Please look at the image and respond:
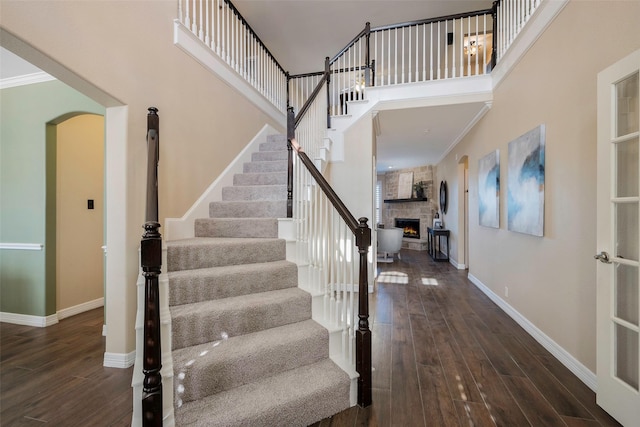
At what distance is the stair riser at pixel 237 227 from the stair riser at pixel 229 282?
0.45 meters

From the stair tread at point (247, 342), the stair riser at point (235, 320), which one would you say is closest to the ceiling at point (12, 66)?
the stair riser at point (235, 320)

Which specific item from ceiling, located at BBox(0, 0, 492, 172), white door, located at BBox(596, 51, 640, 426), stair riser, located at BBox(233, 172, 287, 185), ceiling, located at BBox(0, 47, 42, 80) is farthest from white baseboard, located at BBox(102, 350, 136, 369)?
ceiling, located at BBox(0, 0, 492, 172)

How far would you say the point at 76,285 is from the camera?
129 inches

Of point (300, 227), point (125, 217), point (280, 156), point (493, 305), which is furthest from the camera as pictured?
point (280, 156)

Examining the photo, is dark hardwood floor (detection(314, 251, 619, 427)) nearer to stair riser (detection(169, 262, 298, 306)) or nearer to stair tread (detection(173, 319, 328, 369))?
stair tread (detection(173, 319, 328, 369))

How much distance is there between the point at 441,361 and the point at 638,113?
6.64ft

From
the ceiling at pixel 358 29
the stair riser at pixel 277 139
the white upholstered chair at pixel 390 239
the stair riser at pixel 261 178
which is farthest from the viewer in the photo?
the white upholstered chair at pixel 390 239

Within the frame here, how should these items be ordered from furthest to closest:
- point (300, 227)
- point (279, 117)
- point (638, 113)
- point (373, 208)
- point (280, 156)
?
point (279, 117) → point (373, 208) → point (280, 156) → point (300, 227) → point (638, 113)

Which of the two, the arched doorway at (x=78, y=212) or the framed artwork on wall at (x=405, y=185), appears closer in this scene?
the arched doorway at (x=78, y=212)

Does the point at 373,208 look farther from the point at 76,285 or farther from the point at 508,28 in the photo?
the point at 76,285

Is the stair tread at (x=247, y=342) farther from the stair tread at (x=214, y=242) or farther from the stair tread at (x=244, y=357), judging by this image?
the stair tread at (x=214, y=242)

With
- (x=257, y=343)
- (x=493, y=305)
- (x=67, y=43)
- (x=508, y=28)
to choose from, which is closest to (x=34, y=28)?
(x=67, y=43)

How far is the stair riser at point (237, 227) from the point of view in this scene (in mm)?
2637

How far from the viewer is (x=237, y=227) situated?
2711mm
